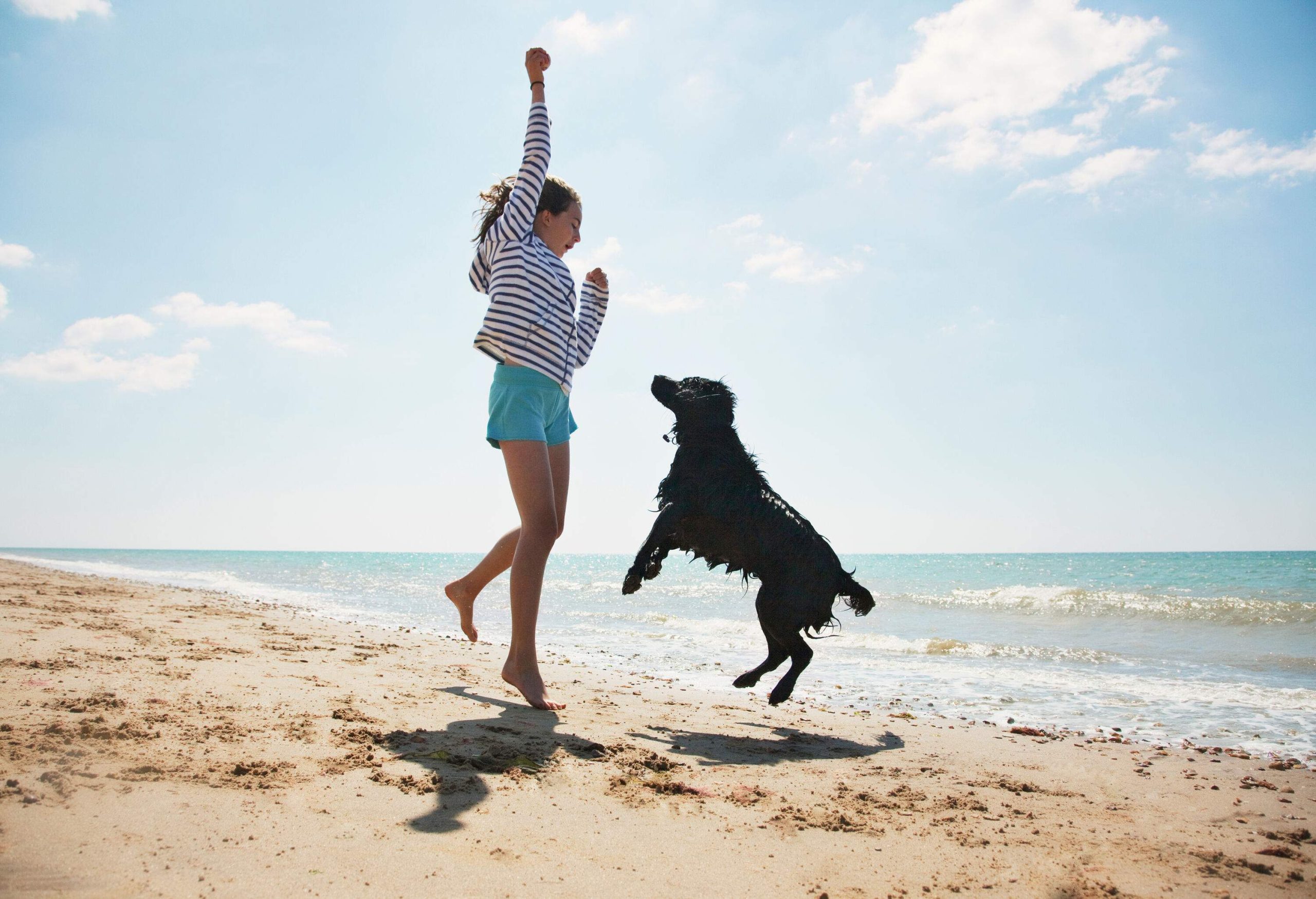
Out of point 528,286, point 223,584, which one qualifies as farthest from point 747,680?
point 223,584

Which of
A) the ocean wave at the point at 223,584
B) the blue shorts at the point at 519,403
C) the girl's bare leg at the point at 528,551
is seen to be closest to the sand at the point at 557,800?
the girl's bare leg at the point at 528,551

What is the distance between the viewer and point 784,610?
11.9ft

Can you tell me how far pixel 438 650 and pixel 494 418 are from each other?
268 centimetres

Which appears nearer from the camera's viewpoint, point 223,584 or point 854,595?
point 854,595

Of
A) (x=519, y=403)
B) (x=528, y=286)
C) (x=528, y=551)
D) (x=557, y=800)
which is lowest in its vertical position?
(x=557, y=800)

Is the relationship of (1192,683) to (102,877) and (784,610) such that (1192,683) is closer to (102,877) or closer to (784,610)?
(784,610)

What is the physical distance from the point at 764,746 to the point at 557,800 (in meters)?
1.22

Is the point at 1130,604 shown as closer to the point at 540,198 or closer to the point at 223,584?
the point at 540,198

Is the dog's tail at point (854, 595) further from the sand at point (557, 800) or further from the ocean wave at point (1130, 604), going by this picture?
the ocean wave at point (1130, 604)

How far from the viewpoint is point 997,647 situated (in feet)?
24.5

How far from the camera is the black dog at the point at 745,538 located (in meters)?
3.63

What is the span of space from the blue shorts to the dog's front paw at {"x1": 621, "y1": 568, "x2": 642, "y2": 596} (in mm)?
795

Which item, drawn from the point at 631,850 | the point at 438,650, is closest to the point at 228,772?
the point at 631,850

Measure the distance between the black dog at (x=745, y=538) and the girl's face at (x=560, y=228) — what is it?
1.01 metres
